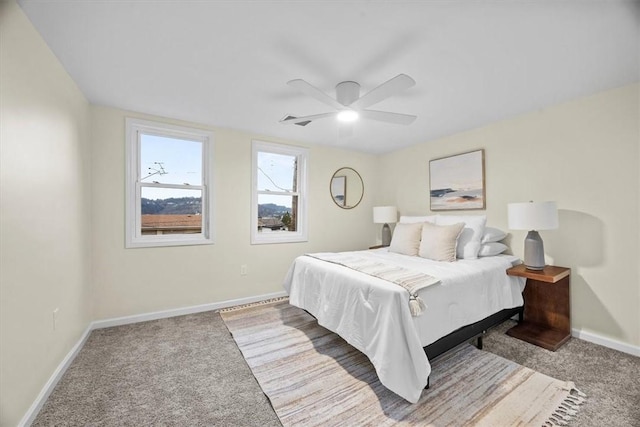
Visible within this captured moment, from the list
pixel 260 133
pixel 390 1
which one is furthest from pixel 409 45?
pixel 260 133

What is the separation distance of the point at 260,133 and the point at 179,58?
5.57ft

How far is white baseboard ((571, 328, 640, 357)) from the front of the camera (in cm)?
218

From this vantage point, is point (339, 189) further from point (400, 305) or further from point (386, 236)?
point (400, 305)

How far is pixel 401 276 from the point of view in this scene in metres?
1.97

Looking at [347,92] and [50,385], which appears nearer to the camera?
[50,385]

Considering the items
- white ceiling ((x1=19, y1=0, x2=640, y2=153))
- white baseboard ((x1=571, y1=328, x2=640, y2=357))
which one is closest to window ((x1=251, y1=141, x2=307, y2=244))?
white ceiling ((x1=19, y1=0, x2=640, y2=153))

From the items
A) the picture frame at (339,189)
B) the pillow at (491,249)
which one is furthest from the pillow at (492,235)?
the picture frame at (339,189)

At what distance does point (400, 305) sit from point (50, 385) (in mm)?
2414

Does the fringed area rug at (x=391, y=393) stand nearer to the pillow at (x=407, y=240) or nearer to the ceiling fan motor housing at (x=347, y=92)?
the pillow at (x=407, y=240)

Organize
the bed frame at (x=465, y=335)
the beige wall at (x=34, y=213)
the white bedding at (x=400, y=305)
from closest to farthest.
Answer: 1. the beige wall at (x=34, y=213)
2. the white bedding at (x=400, y=305)
3. the bed frame at (x=465, y=335)

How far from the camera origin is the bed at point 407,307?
5.32 ft

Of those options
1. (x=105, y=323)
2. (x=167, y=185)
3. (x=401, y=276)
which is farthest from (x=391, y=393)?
(x=167, y=185)

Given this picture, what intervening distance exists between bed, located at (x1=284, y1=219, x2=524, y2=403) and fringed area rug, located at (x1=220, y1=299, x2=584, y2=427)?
174 mm

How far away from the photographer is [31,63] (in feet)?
5.15
